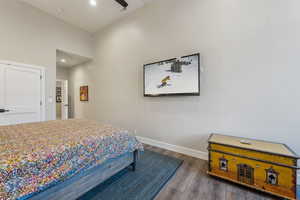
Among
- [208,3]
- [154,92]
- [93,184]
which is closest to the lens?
[93,184]

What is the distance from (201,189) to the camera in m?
1.62

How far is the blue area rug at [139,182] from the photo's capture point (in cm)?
150

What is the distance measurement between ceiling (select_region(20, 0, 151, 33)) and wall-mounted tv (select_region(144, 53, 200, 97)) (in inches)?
73.3

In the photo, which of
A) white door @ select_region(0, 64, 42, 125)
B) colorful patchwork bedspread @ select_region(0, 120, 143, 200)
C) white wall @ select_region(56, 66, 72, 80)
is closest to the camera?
colorful patchwork bedspread @ select_region(0, 120, 143, 200)

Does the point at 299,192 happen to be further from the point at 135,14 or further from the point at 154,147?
the point at 135,14

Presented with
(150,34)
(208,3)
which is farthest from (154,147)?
(208,3)

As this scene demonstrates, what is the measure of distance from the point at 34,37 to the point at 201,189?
5119 millimetres

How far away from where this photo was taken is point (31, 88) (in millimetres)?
3344

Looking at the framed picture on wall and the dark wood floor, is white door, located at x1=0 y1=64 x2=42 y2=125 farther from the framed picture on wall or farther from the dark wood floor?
the dark wood floor

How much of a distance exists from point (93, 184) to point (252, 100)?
2.60 meters

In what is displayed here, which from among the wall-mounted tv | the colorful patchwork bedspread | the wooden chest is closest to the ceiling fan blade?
the wall-mounted tv

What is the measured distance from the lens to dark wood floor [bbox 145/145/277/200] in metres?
1.49

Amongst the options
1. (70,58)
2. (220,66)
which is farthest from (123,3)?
(70,58)

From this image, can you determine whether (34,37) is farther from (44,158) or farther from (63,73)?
(44,158)
